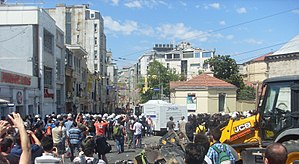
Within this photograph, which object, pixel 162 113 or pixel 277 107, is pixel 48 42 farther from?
pixel 277 107

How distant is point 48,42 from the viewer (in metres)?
39.0

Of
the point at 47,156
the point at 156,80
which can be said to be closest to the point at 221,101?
the point at 156,80

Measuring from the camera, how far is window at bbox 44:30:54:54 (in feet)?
124

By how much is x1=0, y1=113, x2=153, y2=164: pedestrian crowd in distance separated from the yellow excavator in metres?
3.65

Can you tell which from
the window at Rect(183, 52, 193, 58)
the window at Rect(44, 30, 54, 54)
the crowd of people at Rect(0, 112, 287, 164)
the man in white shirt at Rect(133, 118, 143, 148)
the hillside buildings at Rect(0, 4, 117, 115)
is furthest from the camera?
the window at Rect(183, 52, 193, 58)

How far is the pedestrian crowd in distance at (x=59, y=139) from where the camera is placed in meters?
5.69

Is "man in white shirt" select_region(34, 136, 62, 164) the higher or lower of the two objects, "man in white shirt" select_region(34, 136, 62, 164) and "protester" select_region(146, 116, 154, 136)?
the higher

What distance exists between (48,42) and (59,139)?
1009 inches

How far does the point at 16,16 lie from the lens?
35188 millimetres

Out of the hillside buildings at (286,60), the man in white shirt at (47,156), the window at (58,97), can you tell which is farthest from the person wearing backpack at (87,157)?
the hillside buildings at (286,60)

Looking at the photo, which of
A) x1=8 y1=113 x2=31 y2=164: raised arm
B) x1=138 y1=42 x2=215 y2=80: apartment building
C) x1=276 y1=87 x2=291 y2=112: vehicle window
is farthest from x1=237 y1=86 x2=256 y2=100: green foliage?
x1=138 y1=42 x2=215 y2=80: apartment building

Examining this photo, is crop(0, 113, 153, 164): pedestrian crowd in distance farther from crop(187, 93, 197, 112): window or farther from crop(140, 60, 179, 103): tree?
crop(140, 60, 179, 103): tree

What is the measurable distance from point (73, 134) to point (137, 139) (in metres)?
7.53

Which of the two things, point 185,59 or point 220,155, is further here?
point 185,59
